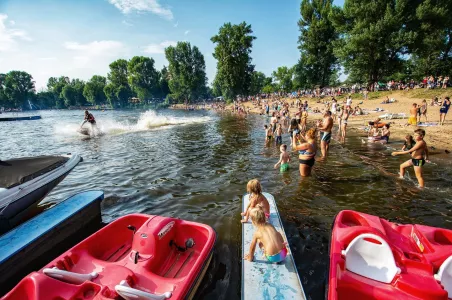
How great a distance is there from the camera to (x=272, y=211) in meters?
5.71

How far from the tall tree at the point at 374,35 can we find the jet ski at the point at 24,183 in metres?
34.2

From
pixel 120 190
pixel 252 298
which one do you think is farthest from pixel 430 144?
pixel 120 190

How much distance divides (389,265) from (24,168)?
9092 millimetres

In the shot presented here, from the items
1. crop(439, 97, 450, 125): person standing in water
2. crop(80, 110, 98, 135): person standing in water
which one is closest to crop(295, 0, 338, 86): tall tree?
crop(439, 97, 450, 125): person standing in water

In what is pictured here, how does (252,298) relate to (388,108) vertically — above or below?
below

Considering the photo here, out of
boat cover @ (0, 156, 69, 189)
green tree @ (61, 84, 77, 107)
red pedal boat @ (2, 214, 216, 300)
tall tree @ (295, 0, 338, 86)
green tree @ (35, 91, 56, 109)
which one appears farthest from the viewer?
green tree @ (35, 91, 56, 109)

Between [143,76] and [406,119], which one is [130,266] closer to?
[406,119]

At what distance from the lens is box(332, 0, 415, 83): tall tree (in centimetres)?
2711

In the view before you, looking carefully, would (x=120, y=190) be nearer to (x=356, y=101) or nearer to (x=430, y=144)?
(x=430, y=144)

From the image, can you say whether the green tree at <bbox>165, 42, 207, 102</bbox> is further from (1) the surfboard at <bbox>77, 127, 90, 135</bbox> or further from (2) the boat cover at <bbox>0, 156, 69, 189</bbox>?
(2) the boat cover at <bbox>0, 156, 69, 189</bbox>

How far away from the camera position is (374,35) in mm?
28000

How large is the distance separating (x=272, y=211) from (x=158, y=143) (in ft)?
42.9

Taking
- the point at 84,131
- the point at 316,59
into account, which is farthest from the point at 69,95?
the point at 316,59

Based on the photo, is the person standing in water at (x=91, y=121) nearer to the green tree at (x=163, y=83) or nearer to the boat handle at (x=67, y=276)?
the boat handle at (x=67, y=276)
